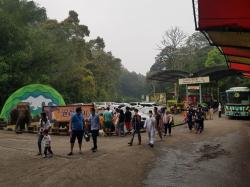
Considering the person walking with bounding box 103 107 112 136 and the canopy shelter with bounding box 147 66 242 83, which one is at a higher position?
the canopy shelter with bounding box 147 66 242 83

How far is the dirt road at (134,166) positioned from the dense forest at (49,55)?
2210 cm

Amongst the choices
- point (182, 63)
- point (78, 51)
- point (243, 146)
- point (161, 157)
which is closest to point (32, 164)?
point (161, 157)

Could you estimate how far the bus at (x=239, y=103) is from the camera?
40812 millimetres

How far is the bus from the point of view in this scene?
134 feet

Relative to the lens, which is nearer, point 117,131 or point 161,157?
point 161,157

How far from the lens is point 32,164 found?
45.4 feet

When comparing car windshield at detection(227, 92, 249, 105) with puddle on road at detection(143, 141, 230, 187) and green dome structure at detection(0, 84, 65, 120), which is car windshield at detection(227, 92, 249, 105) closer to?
green dome structure at detection(0, 84, 65, 120)

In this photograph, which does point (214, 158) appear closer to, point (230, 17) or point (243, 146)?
point (243, 146)

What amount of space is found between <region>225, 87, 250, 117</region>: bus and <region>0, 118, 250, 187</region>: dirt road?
71.2 feet

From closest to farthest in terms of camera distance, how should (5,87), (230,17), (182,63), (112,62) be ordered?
(230,17) → (5,87) → (112,62) → (182,63)

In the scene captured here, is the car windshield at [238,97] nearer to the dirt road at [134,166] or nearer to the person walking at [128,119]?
the person walking at [128,119]

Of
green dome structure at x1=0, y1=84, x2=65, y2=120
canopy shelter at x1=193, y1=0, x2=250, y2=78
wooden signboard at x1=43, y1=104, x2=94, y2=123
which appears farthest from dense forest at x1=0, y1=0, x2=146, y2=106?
canopy shelter at x1=193, y1=0, x2=250, y2=78

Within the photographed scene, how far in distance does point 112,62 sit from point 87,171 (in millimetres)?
71266

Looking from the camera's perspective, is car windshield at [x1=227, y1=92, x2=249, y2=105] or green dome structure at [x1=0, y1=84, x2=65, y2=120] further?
car windshield at [x1=227, y1=92, x2=249, y2=105]
